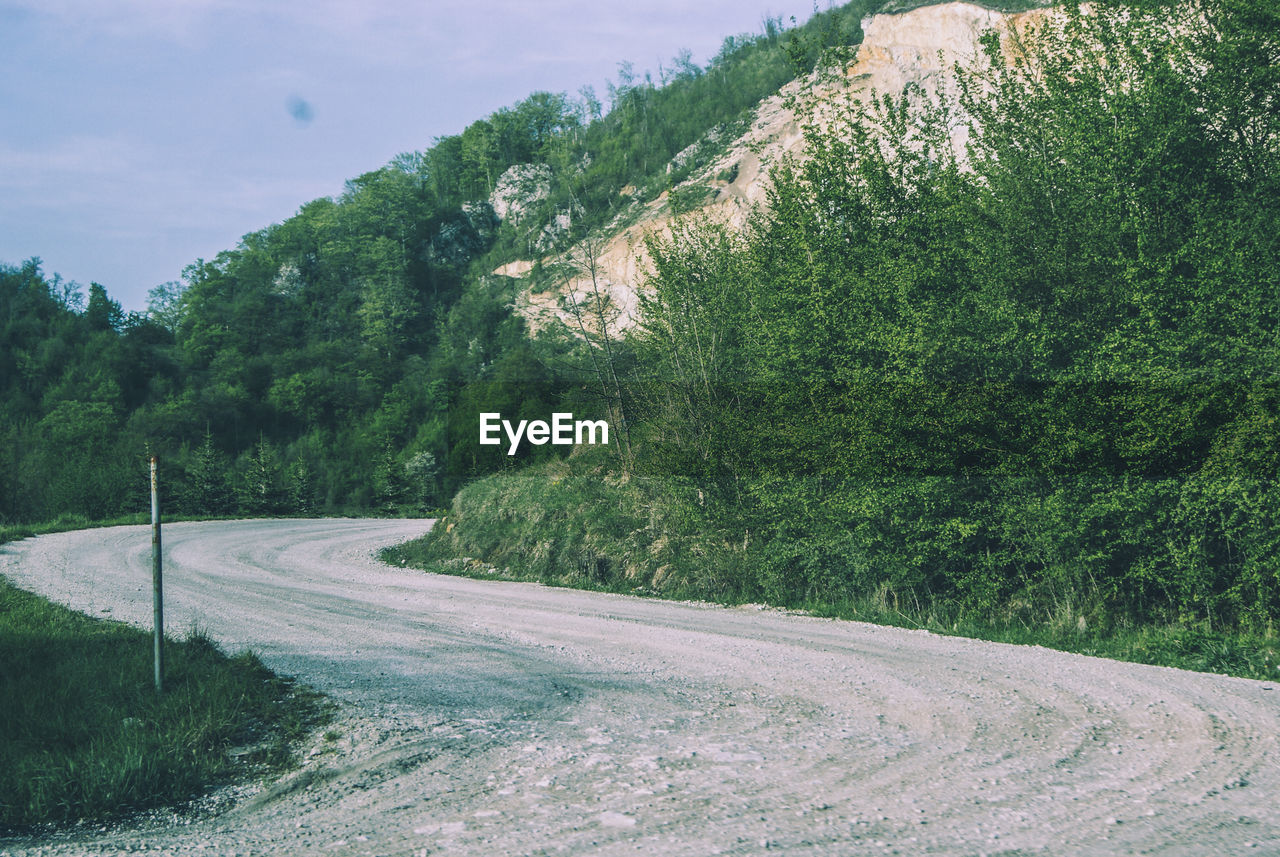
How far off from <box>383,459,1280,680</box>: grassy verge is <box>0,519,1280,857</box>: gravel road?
823 millimetres

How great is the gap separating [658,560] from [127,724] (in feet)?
33.4

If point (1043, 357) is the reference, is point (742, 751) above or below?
below

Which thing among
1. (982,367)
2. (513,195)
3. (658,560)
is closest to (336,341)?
(513,195)

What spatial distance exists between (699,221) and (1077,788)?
15.2m

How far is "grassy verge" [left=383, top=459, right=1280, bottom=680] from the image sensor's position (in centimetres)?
876

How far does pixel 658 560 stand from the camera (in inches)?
607

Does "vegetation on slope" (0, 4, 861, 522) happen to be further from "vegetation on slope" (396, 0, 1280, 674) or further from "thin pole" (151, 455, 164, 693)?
"thin pole" (151, 455, 164, 693)

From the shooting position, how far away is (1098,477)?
32.3 feet

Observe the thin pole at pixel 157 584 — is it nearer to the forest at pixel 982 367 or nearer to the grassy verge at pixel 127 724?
the grassy verge at pixel 127 724

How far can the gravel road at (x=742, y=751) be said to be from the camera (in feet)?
14.0

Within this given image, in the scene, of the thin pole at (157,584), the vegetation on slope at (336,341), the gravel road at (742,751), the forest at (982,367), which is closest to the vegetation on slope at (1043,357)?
the forest at (982,367)

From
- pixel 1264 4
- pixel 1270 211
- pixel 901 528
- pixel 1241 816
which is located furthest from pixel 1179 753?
pixel 1264 4

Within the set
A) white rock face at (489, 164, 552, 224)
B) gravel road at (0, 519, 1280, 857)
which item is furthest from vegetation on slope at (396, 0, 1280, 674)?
white rock face at (489, 164, 552, 224)

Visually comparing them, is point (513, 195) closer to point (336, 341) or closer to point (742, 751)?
point (336, 341)
